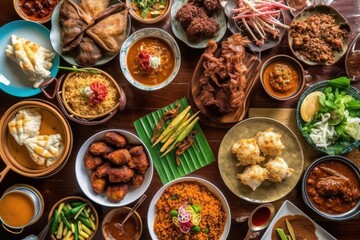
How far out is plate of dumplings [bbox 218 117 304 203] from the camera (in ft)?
12.4

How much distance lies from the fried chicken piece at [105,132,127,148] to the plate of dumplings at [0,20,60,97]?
31.8 inches

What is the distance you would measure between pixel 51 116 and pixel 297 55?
7.91 feet

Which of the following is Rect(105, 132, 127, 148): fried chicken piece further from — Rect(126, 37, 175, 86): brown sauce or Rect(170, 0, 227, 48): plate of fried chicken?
Rect(170, 0, 227, 48): plate of fried chicken

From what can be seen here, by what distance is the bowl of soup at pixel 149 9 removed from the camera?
394cm

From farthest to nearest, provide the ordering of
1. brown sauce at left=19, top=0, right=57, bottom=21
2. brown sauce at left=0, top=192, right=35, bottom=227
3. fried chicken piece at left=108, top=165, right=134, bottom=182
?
brown sauce at left=19, top=0, right=57, bottom=21 < brown sauce at left=0, top=192, right=35, bottom=227 < fried chicken piece at left=108, top=165, right=134, bottom=182

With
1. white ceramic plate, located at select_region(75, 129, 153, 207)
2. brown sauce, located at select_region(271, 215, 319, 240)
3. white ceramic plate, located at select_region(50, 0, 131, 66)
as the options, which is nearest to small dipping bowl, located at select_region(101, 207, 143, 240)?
white ceramic plate, located at select_region(75, 129, 153, 207)

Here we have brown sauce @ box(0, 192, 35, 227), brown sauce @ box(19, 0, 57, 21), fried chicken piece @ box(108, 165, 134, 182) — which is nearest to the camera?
fried chicken piece @ box(108, 165, 134, 182)

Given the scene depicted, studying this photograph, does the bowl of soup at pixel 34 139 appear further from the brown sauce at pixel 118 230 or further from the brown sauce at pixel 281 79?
the brown sauce at pixel 281 79

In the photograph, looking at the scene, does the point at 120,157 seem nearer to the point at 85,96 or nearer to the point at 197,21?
the point at 85,96

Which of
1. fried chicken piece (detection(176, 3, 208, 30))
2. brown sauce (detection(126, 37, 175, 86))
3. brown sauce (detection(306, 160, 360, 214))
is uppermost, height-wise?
fried chicken piece (detection(176, 3, 208, 30))

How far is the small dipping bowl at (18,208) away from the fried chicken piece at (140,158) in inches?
40.7

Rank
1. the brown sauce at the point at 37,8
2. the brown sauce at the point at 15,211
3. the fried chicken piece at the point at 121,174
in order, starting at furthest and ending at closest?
the brown sauce at the point at 37,8
the brown sauce at the point at 15,211
the fried chicken piece at the point at 121,174

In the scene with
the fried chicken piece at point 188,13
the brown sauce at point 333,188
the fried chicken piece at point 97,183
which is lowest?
the brown sauce at point 333,188

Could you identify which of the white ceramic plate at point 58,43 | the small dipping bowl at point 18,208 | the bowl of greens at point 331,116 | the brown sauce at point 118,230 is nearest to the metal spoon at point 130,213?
the brown sauce at point 118,230
